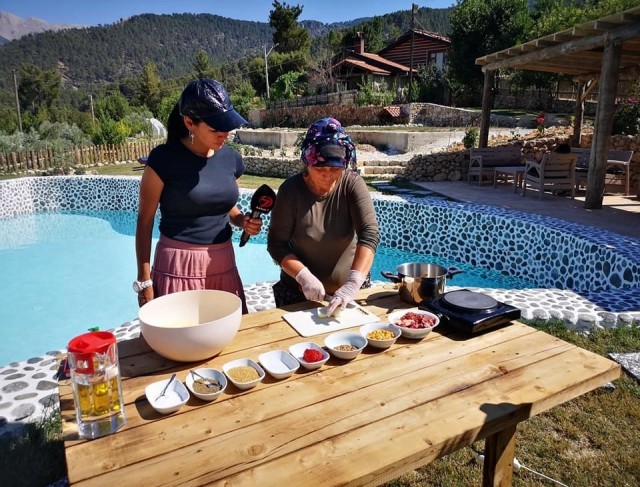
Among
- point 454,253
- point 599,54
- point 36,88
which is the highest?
point 36,88

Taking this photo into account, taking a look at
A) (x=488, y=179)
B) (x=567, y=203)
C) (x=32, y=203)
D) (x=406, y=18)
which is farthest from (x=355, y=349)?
(x=406, y=18)

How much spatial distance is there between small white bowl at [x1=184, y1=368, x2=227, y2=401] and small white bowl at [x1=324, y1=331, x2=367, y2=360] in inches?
14.3

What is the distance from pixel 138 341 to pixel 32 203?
11257 mm

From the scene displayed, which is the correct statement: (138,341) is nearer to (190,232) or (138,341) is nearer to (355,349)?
(190,232)

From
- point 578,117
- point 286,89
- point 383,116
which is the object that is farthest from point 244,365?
point 286,89

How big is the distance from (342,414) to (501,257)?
5.88 metres

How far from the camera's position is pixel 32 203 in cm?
1097

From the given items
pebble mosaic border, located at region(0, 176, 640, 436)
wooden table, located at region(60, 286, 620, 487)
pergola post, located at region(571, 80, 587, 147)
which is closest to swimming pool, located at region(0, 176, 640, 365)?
pebble mosaic border, located at region(0, 176, 640, 436)

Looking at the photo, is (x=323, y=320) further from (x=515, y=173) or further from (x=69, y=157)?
(x=69, y=157)

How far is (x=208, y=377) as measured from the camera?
1370 millimetres

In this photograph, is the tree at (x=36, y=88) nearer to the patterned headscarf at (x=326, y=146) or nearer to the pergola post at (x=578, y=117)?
the pergola post at (x=578, y=117)

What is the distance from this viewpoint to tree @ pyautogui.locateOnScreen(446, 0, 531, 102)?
76.8 feet

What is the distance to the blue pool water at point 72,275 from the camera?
230 inches

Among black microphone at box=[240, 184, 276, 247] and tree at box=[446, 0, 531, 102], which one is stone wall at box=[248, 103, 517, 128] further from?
black microphone at box=[240, 184, 276, 247]
